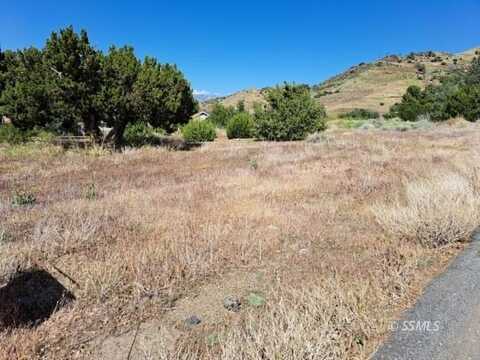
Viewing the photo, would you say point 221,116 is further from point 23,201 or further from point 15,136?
point 23,201

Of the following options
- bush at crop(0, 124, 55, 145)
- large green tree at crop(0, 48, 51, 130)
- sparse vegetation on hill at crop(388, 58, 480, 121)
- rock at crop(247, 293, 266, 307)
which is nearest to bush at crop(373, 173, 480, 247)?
rock at crop(247, 293, 266, 307)

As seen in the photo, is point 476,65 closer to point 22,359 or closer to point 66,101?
point 66,101

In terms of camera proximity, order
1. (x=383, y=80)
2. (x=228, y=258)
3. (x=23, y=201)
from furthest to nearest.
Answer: (x=383, y=80) < (x=23, y=201) < (x=228, y=258)

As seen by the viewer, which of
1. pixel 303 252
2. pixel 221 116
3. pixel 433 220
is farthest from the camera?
pixel 221 116

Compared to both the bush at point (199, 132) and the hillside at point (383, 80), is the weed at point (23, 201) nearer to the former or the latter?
the bush at point (199, 132)

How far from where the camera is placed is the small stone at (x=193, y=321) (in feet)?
9.31

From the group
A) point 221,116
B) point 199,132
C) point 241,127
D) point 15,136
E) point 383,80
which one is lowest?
point 199,132

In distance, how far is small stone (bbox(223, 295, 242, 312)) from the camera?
10.0ft

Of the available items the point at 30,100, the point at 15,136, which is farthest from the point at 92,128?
the point at 15,136

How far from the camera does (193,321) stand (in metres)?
2.87

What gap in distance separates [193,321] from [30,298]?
157cm

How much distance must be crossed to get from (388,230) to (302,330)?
3054 mm

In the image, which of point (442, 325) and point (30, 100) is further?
point (30, 100)

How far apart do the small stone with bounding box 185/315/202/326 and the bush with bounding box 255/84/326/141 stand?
20850mm
